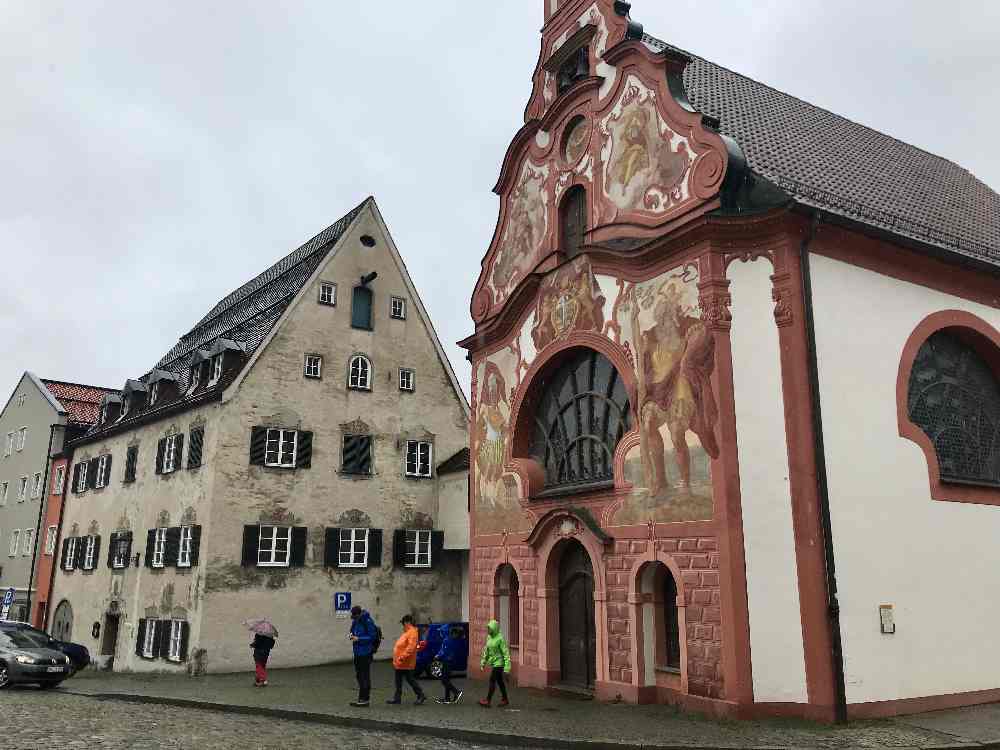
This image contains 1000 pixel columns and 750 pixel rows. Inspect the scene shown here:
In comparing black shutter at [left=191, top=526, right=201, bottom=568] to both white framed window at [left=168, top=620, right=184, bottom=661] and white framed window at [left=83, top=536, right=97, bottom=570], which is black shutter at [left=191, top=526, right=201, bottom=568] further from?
white framed window at [left=83, top=536, right=97, bottom=570]

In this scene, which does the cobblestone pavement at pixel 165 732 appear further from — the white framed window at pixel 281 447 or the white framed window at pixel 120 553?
the white framed window at pixel 120 553

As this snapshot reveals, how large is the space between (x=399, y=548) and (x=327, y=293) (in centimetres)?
862

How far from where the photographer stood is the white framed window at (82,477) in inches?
1393

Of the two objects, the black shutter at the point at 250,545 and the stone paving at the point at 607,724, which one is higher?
the black shutter at the point at 250,545

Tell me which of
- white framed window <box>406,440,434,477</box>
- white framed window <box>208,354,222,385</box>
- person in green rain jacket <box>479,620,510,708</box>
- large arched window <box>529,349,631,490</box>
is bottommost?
person in green rain jacket <box>479,620,510,708</box>

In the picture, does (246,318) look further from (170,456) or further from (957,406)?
(957,406)

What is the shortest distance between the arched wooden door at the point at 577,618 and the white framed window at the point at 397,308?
48.5 ft

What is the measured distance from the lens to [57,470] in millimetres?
38969

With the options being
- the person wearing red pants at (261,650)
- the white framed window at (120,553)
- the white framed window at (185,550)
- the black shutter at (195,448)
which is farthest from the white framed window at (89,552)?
the person wearing red pants at (261,650)

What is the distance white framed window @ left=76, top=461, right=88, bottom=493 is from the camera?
35.4 m

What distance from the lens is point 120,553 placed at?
30.2 m

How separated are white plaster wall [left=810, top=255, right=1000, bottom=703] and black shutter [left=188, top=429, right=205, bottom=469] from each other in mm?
19111

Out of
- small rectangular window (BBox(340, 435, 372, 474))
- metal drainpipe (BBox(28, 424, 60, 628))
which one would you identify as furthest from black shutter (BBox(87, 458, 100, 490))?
small rectangular window (BBox(340, 435, 372, 474))

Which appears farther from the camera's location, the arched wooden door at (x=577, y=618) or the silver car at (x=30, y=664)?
the silver car at (x=30, y=664)
